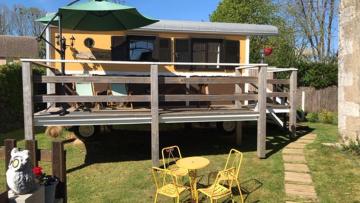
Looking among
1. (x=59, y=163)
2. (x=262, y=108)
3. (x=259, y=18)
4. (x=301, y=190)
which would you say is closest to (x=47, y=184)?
(x=59, y=163)

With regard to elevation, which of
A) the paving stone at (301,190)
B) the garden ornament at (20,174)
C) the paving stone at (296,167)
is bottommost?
the paving stone at (301,190)

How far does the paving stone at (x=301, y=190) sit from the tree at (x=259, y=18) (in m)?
17.9

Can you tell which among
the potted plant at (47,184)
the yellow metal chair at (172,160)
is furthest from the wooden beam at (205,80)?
the potted plant at (47,184)

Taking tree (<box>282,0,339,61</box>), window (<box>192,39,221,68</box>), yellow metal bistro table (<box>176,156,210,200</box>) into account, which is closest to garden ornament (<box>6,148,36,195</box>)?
yellow metal bistro table (<box>176,156,210,200</box>)

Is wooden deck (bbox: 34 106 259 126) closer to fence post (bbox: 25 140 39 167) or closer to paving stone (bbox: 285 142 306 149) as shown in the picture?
paving stone (bbox: 285 142 306 149)

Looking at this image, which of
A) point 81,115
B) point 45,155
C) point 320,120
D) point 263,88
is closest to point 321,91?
point 320,120

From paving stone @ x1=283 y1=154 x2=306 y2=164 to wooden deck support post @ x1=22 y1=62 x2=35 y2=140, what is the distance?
5.08 m

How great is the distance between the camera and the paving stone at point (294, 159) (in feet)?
24.0

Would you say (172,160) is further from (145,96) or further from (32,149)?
(32,149)

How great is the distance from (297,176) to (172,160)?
8.46 feet

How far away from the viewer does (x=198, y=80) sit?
24.8 ft

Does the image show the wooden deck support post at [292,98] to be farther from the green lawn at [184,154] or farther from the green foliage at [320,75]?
the green foliage at [320,75]

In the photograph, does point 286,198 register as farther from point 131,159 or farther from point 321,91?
point 321,91

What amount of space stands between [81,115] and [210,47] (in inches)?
252
